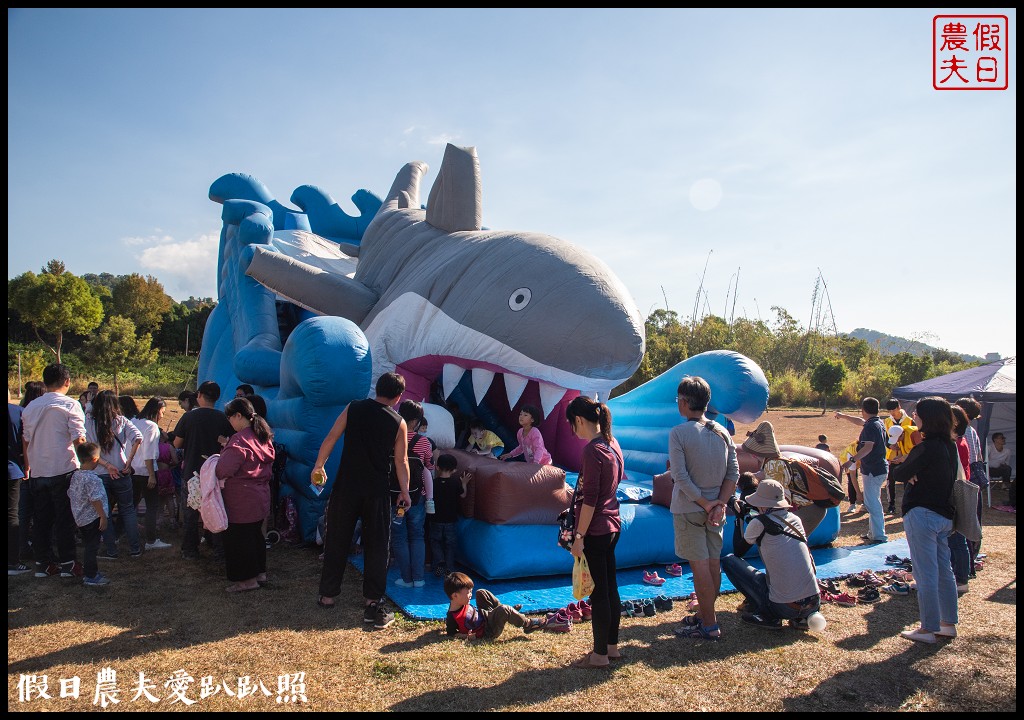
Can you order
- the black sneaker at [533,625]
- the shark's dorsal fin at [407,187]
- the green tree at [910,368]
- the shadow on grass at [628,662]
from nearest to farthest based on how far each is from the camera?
the shadow on grass at [628,662]
the black sneaker at [533,625]
the shark's dorsal fin at [407,187]
the green tree at [910,368]

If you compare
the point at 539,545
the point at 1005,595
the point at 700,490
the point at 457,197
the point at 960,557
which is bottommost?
the point at 1005,595

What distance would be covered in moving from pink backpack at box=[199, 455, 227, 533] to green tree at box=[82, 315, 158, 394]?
23.2m

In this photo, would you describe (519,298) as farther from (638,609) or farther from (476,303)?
(638,609)

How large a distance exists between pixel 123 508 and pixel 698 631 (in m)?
3.58

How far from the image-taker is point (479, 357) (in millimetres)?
4660

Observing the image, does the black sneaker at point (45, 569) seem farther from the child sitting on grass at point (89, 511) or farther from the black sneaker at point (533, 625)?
the black sneaker at point (533, 625)

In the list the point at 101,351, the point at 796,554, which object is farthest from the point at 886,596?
the point at 101,351

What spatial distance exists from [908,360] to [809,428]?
9.67 meters

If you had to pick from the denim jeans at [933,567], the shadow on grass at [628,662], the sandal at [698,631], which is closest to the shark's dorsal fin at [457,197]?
the shadow on grass at [628,662]

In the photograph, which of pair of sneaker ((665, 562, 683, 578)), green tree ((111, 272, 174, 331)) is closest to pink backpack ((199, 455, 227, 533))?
pair of sneaker ((665, 562, 683, 578))

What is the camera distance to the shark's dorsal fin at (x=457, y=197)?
19.0ft

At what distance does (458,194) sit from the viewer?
19.3 feet

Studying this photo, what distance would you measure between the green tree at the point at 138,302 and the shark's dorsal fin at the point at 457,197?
99.5 ft

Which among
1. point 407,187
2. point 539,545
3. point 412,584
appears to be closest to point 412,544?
point 412,584
